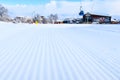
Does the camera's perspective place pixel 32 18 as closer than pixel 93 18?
No

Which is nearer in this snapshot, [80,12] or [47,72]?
[47,72]

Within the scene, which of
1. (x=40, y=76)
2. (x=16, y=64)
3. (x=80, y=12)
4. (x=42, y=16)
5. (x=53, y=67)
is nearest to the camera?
(x=40, y=76)

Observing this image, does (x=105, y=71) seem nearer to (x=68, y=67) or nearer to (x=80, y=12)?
(x=68, y=67)

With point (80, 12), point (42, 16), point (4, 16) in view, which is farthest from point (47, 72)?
point (42, 16)

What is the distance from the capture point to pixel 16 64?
6016 mm

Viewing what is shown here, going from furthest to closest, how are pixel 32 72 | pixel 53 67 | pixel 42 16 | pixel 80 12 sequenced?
pixel 42 16 < pixel 80 12 < pixel 53 67 < pixel 32 72

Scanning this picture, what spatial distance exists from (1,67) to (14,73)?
79cm

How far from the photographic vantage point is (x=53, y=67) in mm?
5605

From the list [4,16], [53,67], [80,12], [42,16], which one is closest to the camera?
[53,67]

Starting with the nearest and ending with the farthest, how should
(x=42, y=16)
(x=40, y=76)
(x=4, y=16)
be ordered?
1. (x=40, y=76)
2. (x=4, y=16)
3. (x=42, y=16)

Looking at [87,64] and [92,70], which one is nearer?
[92,70]

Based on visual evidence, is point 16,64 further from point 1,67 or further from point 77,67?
point 77,67

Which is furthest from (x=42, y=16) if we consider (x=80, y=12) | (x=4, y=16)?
(x=80, y=12)

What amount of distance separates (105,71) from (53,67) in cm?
127
